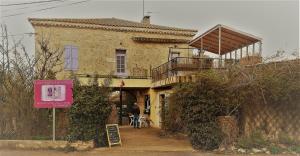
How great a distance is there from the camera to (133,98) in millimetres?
24672

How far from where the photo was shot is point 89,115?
11.4 metres

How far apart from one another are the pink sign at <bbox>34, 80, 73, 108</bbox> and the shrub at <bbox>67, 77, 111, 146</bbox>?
0.93ft

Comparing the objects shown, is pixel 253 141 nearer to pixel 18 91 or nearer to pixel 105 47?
pixel 18 91

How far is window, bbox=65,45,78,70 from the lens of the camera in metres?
21.5

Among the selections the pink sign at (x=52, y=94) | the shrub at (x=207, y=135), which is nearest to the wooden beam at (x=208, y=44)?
the shrub at (x=207, y=135)

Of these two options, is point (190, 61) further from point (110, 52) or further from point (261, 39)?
point (110, 52)

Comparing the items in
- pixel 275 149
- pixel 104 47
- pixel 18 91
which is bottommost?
pixel 275 149

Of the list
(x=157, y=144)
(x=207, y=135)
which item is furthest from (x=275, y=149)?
(x=157, y=144)

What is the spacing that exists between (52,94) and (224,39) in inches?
384

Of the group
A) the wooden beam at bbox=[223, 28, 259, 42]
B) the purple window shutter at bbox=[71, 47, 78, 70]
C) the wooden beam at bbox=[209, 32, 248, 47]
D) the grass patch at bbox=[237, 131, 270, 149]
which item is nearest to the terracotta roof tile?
the purple window shutter at bbox=[71, 47, 78, 70]

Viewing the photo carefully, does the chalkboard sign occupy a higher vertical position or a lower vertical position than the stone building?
lower

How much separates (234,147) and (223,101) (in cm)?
154

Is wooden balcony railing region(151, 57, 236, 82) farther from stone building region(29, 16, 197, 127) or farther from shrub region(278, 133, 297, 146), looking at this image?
shrub region(278, 133, 297, 146)

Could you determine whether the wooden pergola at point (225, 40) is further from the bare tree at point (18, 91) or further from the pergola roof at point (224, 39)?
the bare tree at point (18, 91)
